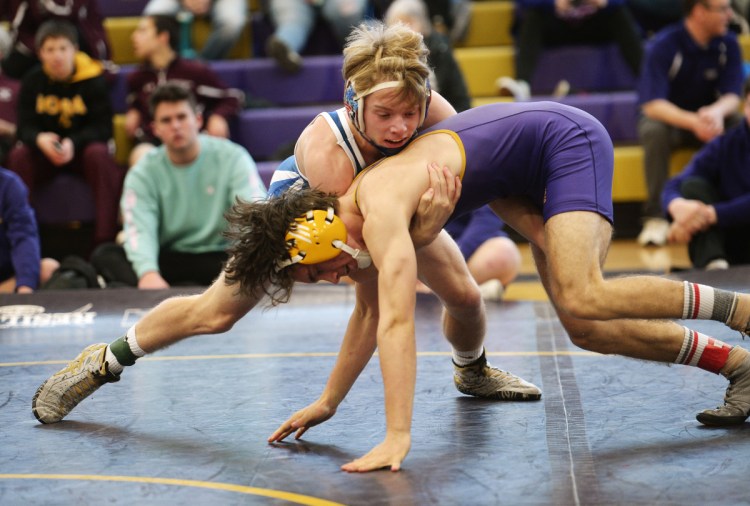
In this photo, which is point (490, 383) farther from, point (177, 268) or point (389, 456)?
point (177, 268)

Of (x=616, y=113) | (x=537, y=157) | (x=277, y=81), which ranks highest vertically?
(x=537, y=157)

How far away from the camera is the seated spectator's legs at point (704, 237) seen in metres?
5.40

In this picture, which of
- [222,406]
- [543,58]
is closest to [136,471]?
[222,406]

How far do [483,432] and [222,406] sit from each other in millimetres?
831

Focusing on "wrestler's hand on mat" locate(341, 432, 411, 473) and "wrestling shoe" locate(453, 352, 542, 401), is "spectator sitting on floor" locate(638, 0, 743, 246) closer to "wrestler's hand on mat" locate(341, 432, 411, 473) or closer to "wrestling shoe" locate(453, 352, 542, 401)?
"wrestling shoe" locate(453, 352, 542, 401)

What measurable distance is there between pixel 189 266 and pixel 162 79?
1.65 m

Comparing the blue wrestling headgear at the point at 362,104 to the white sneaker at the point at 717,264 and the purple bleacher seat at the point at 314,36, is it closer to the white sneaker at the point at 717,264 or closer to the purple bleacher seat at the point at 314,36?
the white sneaker at the point at 717,264

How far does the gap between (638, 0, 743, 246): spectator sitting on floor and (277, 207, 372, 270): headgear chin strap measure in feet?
12.9

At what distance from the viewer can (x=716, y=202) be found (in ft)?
18.2

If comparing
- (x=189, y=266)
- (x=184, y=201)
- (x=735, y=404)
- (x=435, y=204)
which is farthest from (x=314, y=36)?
(x=735, y=404)

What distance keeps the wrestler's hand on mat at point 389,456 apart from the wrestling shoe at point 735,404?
89 cm

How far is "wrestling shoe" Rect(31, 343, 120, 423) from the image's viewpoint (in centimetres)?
330

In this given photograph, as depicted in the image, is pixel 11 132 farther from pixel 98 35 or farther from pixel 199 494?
pixel 199 494

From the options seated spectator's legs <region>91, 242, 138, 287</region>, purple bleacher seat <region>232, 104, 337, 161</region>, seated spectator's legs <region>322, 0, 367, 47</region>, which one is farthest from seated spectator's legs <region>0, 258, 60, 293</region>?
seated spectator's legs <region>322, 0, 367, 47</region>
